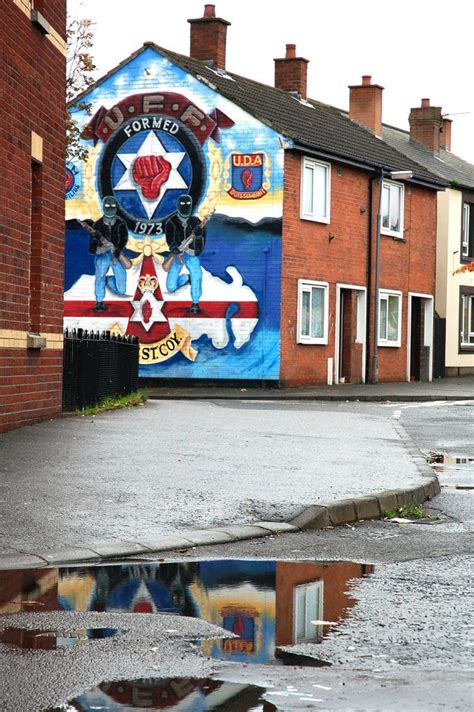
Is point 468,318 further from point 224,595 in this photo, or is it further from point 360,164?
point 224,595

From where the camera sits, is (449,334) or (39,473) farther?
(449,334)

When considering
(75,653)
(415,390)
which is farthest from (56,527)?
(415,390)

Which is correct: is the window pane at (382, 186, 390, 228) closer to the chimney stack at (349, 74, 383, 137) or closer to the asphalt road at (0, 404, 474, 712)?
the chimney stack at (349, 74, 383, 137)

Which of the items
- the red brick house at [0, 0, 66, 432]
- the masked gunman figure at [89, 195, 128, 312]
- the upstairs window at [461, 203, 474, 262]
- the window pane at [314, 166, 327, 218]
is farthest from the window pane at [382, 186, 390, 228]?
the red brick house at [0, 0, 66, 432]

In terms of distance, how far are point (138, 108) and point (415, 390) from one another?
34.8 feet

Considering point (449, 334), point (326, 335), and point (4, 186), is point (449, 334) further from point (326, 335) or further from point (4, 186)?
point (4, 186)

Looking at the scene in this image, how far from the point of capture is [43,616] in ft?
20.0

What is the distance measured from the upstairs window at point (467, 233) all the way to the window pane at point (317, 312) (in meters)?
12.0

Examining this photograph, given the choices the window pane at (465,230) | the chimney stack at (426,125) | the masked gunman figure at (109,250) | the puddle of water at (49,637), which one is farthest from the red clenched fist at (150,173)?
the puddle of water at (49,637)

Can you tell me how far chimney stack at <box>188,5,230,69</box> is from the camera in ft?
124

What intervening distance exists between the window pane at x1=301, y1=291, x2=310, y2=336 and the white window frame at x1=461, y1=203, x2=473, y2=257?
13.0 m

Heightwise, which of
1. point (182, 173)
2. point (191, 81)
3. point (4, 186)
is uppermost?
point (191, 81)

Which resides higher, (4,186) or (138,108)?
(138,108)

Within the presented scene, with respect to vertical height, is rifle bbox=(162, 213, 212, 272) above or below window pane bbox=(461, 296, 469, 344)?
above
